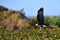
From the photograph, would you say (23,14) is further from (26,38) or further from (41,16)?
(26,38)

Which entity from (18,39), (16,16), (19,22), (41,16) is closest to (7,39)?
(18,39)

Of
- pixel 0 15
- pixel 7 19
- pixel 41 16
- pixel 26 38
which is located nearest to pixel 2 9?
pixel 0 15

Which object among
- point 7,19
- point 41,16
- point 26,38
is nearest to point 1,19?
point 7,19

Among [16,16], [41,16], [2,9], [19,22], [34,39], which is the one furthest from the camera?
[2,9]

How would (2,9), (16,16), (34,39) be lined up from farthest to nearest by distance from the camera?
(2,9)
(16,16)
(34,39)

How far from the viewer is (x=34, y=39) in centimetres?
761

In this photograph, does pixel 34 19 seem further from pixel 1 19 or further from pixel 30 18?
pixel 1 19

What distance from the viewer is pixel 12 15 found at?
49.4 ft

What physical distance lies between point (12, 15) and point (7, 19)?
603mm

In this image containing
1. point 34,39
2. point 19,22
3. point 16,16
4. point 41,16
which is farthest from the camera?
point 16,16

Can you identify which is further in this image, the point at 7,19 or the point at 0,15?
the point at 0,15

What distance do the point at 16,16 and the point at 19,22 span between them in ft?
3.63

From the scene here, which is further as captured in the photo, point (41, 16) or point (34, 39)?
point (41, 16)

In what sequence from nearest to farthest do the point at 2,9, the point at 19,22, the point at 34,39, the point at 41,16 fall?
the point at 34,39 < the point at 41,16 < the point at 19,22 < the point at 2,9
